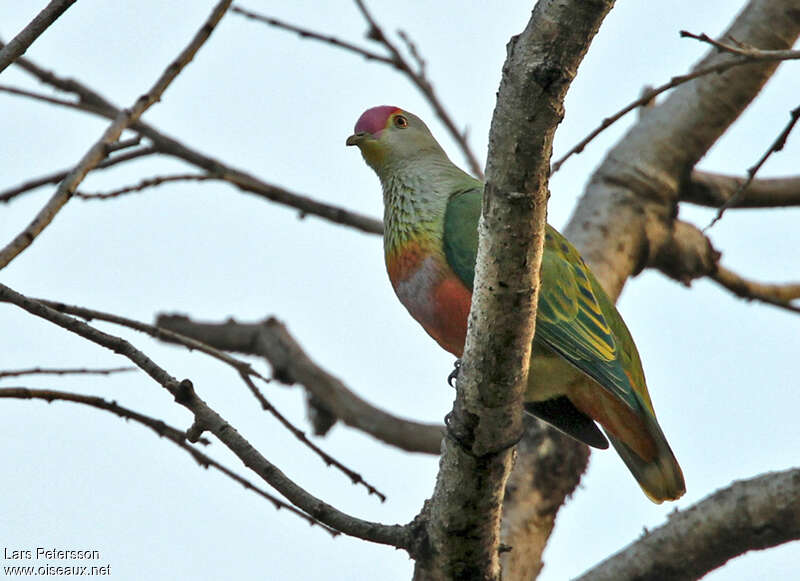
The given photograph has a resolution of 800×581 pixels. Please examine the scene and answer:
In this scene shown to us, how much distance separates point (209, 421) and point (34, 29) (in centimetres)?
98

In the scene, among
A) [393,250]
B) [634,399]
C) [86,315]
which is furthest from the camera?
[393,250]

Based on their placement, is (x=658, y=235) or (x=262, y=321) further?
(x=262, y=321)

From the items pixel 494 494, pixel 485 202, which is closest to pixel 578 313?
pixel 494 494

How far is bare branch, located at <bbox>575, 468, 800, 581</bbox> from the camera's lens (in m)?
3.29

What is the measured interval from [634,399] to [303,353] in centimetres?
213

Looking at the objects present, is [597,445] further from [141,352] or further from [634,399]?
[141,352]

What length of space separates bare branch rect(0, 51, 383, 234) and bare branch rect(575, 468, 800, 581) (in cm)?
212

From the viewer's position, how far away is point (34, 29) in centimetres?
231

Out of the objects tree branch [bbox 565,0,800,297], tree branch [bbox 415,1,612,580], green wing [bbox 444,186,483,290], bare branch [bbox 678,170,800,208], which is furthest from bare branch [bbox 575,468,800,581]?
bare branch [bbox 678,170,800,208]

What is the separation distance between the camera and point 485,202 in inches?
94.1

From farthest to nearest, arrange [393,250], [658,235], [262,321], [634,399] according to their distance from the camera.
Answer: [262,321]
[658,235]
[393,250]
[634,399]

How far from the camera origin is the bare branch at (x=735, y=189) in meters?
5.26

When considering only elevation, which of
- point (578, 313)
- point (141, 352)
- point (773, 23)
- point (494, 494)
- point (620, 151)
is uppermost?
point (773, 23)

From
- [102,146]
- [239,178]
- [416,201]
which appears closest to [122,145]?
[102,146]
